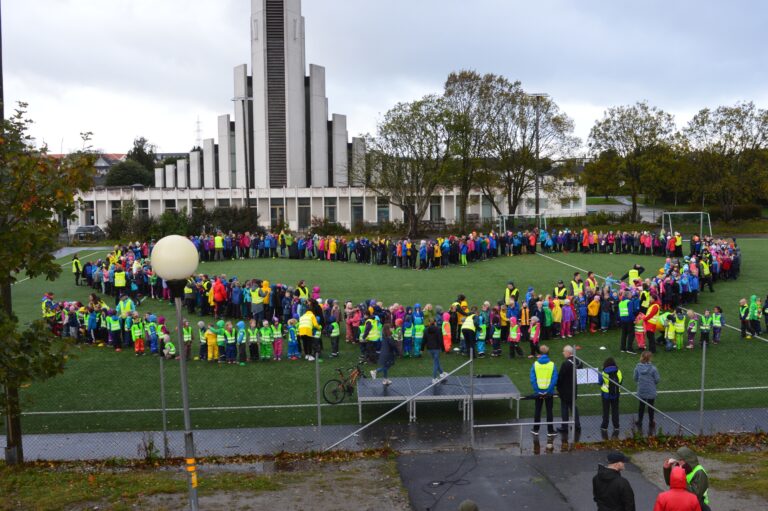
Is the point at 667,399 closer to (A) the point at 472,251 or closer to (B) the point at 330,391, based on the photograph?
(B) the point at 330,391

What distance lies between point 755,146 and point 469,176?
22.9m

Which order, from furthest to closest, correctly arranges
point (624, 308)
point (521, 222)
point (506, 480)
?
point (521, 222), point (624, 308), point (506, 480)

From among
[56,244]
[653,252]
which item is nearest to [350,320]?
[56,244]

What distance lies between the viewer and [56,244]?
1088 cm

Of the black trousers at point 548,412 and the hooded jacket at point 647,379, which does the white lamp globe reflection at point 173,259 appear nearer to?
the black trousers at point 548,412

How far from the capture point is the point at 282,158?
69.8 meters

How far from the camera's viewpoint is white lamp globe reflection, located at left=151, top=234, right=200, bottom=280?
7.93m

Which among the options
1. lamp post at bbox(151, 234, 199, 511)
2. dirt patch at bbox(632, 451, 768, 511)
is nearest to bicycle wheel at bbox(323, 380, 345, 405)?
dirt patch at bbox(632, 451, 768, 511)

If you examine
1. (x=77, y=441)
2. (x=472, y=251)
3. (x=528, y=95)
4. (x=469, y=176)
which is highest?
(x=528, y=95)

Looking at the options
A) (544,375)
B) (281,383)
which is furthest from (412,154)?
(544,375)

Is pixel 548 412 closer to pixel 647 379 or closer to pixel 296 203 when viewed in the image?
pixel 647 379

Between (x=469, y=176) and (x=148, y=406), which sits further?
(x=469, y=176)

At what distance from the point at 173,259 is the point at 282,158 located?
206 ft

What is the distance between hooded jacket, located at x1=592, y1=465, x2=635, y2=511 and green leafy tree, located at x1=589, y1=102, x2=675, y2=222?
50554 millimetres
